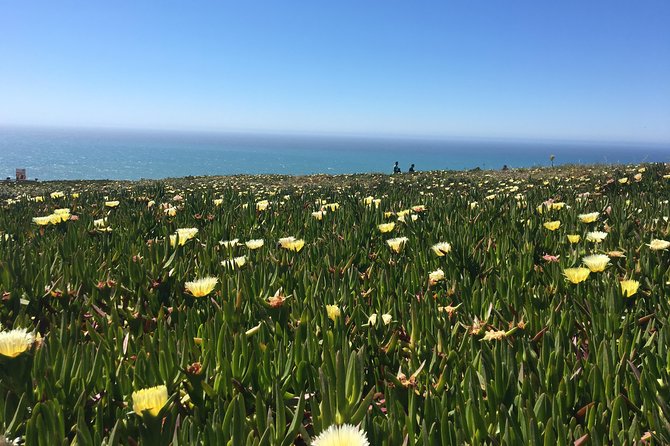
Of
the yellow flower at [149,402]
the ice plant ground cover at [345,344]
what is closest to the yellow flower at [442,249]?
the ice plant ground cover at [345,344]

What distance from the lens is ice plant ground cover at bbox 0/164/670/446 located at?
3.02 ft

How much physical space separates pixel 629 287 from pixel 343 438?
1.13m

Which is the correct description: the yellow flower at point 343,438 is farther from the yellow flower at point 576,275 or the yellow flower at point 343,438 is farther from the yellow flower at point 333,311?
the yellow flower at point 576,275

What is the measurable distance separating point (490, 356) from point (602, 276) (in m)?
0.80

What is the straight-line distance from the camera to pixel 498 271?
6.68 feet


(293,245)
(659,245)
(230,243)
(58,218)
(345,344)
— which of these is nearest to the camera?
(345,344)

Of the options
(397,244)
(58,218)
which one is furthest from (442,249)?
(58,218)

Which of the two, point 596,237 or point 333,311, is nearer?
point 333,311

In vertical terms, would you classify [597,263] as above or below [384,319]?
above

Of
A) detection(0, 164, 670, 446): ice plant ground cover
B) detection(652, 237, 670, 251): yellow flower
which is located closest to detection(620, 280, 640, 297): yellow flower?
detection(0, 164, 670, 446): ice plant ground cover

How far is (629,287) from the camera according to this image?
1483 mm

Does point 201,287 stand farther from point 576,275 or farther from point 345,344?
point 576,275

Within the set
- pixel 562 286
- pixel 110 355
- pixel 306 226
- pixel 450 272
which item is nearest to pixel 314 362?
pixel 110 355

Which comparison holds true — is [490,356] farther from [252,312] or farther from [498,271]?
[498,271]
